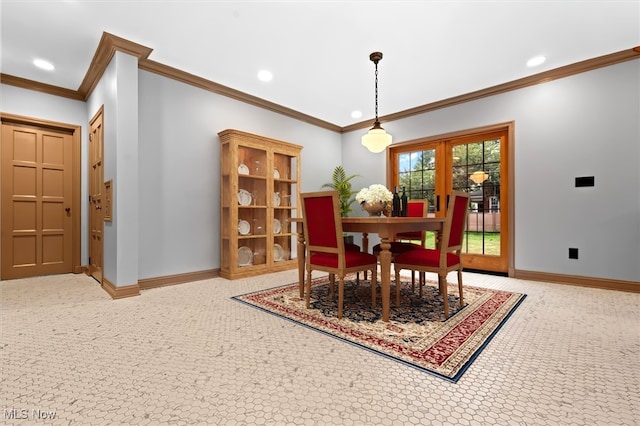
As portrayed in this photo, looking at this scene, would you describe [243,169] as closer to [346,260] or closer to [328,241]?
[328,241]

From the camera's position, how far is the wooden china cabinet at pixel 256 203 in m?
3.84

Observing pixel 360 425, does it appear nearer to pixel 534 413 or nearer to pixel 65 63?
pixel 534 413

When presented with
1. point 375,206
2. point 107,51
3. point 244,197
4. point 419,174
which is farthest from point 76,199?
point 419,174

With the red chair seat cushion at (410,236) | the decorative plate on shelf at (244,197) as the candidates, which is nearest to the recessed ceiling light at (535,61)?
the red chair seat cushion at (410,236)

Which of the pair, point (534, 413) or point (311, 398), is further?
point (311, 398)

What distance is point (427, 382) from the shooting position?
57.9 inches

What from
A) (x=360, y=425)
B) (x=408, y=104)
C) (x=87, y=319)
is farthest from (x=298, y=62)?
(x=360, y=425)

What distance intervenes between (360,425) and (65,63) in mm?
4571

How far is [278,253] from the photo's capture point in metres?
4.51

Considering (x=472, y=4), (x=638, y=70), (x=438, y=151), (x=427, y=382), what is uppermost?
(x=472, y=4)

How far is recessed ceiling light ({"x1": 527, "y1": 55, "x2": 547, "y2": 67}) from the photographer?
3.32 metres

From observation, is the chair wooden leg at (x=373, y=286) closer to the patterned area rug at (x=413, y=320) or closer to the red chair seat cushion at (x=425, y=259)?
the patterned area rug at (x=413, y=320)

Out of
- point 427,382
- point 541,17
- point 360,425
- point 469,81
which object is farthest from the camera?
point 469,81

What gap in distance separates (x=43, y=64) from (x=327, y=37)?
329 centimetres
